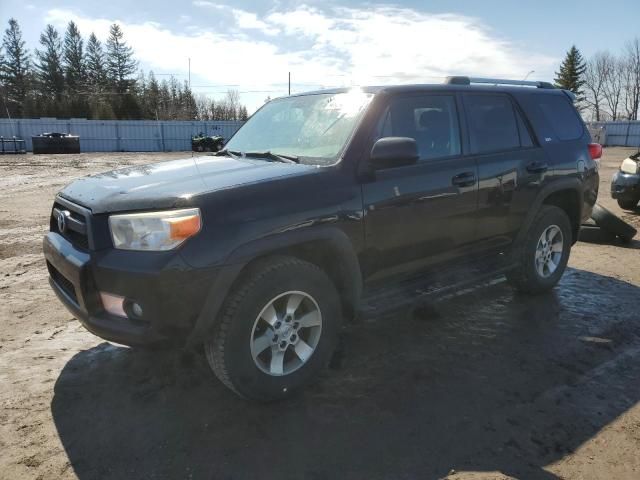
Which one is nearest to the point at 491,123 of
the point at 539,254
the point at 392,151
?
the point at 539,254

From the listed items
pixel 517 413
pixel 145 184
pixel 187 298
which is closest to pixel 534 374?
pixel 517 413

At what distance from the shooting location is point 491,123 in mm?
4297

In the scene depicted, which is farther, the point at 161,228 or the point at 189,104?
the point at 189,104

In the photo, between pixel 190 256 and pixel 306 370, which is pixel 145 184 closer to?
pixel 190 256

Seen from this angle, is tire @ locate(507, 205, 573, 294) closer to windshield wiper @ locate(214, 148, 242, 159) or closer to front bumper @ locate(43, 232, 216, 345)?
windshield wiper @ locate(214, 148, 242, 159)

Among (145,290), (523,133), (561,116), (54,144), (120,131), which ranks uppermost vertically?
(120,131)

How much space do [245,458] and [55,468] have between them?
37.7 inches

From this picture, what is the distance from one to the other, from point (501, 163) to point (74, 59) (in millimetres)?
79186

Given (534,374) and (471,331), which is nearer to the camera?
(534,374)

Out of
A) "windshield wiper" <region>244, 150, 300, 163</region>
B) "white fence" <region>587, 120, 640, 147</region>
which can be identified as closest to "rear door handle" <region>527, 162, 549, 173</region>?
"windshield wiper" <region>244, 150, 300, 163</region>

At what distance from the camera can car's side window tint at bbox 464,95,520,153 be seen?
13.5ft

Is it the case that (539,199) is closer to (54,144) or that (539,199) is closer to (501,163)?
(501,163)

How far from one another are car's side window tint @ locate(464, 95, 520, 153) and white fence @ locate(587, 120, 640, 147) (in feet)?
145

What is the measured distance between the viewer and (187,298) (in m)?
2.59
